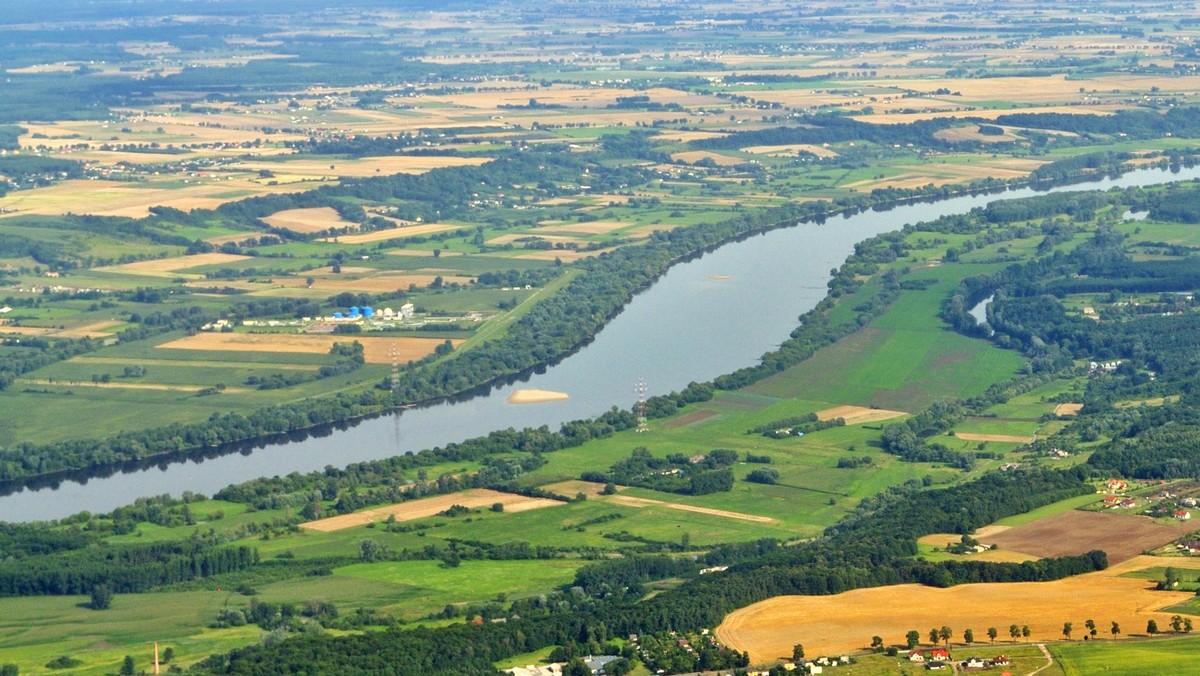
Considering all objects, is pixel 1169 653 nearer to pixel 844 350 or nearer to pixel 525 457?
pixel 525 457

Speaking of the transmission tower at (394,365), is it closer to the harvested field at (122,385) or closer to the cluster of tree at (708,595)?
the harvested field at (122,385)

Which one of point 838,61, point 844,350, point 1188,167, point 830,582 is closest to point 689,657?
point 830,582

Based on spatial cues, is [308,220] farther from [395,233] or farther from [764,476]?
[764,476]

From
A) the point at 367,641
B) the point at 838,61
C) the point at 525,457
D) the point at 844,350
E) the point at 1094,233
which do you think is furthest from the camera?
the point at 838,61

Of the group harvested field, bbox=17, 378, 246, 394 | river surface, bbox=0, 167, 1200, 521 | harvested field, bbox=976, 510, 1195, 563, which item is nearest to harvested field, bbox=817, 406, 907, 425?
river surface, bbox=0, 167, 1200, 521

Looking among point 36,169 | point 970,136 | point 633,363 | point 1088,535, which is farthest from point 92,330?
point 970,136
